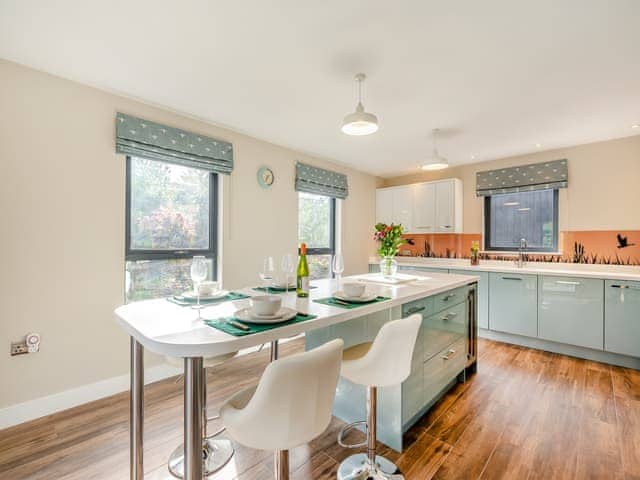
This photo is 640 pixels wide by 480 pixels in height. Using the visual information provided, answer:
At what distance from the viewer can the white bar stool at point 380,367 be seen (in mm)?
1373

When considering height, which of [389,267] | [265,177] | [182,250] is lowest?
[389,267]

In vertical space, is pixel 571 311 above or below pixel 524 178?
below

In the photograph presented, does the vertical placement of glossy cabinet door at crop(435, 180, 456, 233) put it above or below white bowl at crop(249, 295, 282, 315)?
above

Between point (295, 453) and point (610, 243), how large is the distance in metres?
4.06

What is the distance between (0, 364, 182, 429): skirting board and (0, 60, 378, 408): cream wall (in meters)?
0.04

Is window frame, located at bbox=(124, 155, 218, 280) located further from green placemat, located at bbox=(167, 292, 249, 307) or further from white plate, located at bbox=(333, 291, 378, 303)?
white plate, located at bbox=(333, 291, 378, 303)

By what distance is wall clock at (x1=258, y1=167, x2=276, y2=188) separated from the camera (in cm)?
354

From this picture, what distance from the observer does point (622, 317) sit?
302 cm

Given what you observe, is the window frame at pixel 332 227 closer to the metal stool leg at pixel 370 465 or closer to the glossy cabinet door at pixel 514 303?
the glossy cabinet door at pixel 514 303

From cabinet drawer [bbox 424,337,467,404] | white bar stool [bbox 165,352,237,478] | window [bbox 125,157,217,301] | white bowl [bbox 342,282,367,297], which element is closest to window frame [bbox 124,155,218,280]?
window [bbox 125,157,217,301]

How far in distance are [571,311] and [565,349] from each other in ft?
1.56

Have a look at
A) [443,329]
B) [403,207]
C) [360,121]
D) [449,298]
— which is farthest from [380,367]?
[403,207]

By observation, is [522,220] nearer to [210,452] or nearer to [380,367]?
[380,367]

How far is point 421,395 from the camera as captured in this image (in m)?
2.02
